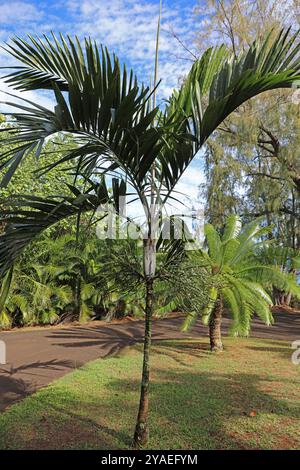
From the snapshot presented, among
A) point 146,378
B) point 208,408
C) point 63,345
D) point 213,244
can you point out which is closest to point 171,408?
point 208,408

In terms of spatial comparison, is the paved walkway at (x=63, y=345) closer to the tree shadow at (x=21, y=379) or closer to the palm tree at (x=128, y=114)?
the tree shadow at (x=21, y=379)

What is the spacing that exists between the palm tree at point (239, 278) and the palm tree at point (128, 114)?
4747mm

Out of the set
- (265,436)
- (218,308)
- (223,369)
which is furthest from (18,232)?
(218,308)

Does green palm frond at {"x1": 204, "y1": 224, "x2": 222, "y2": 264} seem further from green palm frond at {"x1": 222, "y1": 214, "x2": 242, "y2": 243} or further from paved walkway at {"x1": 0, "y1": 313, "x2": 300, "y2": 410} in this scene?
paved walkway at {"x1": 0, "y1": 313, "x2": 300, "y2": 410}

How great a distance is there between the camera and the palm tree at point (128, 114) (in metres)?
3.02

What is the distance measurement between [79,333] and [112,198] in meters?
7.82

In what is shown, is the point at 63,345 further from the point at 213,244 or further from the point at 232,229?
the point at 232,229

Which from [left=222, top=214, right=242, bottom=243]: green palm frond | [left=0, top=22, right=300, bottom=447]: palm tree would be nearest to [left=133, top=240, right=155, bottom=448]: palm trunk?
[left=0, top=22, right=300, bottom=447]: palm tree

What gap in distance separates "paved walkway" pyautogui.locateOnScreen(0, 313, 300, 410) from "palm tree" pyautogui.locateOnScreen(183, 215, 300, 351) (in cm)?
226

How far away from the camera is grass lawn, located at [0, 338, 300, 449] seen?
13.3 ft

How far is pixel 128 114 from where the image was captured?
123 inches

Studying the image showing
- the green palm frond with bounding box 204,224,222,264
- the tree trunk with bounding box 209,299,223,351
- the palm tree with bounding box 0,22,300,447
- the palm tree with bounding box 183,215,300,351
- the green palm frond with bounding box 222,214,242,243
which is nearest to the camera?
the palm tree with bounding box 0,22,300,447

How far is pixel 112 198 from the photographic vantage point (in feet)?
13.0

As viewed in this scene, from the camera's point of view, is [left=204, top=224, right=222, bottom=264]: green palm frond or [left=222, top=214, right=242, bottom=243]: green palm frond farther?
[left=222, top=214, right=242, bottom=243]: green palm frond
